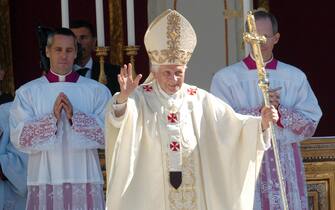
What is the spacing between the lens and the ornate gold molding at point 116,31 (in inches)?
457

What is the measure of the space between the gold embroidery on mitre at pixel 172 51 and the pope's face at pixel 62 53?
35.3 inches

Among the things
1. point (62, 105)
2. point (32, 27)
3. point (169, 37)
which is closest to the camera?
point (169, 37)

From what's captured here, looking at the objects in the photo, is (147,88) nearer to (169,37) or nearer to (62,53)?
(169,37)

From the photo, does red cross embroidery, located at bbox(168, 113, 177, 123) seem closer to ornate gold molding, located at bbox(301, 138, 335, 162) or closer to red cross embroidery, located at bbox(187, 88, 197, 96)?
red cross embroidery, located at bbox(187, 88, 197, 96)

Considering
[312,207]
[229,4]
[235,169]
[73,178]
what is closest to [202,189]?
[235,169]

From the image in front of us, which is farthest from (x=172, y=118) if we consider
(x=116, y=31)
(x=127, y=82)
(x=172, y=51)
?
(x=116, y=31)

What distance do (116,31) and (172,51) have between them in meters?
3.41

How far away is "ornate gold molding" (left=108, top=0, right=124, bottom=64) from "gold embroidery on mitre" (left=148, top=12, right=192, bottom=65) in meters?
3.22

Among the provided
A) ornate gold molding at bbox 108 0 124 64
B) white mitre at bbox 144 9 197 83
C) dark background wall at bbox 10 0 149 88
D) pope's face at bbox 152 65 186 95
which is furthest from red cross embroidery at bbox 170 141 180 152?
dark background wall at bbox 10 0 149 88

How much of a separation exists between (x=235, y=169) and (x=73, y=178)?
3.96 ft

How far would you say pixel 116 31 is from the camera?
1164 cm

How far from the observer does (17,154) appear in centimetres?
984

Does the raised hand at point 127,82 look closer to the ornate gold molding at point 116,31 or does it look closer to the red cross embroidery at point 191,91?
the red cross embroidery at point 191,91

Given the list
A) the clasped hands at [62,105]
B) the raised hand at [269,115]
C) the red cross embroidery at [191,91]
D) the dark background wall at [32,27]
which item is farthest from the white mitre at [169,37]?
the dark background wall at [32,27]
